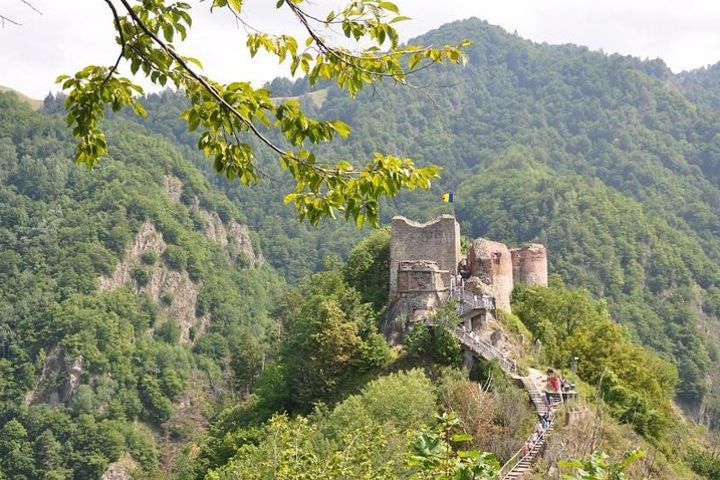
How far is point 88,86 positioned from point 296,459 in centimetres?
2287

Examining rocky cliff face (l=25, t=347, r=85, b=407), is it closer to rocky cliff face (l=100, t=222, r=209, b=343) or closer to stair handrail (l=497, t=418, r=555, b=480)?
rocky cliff face (l=100, t=222, r=209, b=343)

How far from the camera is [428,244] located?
1794 inches

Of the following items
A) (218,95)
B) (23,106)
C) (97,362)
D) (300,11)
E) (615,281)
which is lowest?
(97,362)

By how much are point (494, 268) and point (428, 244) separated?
3.44 metres

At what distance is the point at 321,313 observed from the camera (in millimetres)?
44062

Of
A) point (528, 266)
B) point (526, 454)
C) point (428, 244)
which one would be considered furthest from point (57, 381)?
point (526, 454)

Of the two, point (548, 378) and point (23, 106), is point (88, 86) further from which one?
point (23, 106)

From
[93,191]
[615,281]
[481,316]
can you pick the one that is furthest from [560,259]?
[481,316]

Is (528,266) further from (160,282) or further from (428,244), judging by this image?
(160,282)

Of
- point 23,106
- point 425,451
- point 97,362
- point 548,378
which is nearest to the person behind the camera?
point 425,451

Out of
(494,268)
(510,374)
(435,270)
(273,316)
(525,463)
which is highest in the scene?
(435,270)

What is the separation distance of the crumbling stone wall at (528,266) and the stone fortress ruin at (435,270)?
5.36ft

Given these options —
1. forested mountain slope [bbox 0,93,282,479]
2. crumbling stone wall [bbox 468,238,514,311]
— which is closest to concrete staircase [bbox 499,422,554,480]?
crumbling stone wall [bbox 468,238,514,311]

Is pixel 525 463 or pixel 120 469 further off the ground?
pixel 525 463
